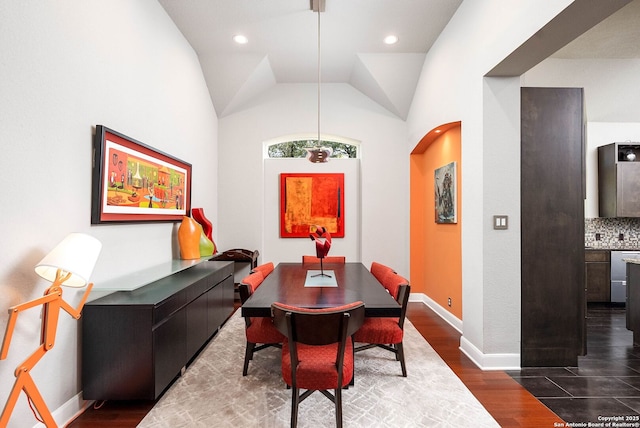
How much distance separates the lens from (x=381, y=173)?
5.15 metres

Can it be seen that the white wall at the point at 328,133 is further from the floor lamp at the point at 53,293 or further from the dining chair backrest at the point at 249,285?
the floor lamp at the point at 53,293

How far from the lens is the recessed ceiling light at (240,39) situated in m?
3.90

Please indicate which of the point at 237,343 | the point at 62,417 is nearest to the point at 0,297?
the point at 62,417

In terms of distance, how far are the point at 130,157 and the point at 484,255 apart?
321 centimetres

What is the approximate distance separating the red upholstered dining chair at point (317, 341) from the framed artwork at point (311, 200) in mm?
3444

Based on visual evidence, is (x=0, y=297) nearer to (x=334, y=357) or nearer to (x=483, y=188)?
(x=334, y=357)

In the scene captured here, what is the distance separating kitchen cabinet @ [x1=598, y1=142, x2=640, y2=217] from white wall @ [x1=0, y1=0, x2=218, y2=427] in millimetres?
6100

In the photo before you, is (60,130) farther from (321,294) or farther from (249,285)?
(321,294)

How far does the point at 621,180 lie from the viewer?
4.45m

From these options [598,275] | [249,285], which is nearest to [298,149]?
[249,285]

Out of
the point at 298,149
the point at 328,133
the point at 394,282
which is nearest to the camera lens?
the point at 394,282

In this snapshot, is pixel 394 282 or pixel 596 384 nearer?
pixel 596 384

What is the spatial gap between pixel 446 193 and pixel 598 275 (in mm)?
2803

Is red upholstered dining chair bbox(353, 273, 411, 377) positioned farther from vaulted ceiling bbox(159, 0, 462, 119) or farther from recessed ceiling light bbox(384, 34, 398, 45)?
recessed ceiling light bbox(384, 34, 398, 45)
